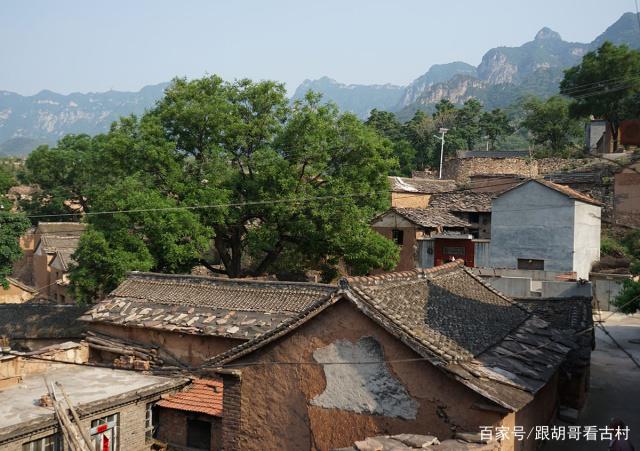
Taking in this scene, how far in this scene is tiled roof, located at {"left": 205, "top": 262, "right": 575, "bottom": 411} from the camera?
964 cm

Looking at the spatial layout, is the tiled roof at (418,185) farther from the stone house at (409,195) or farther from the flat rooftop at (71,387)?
the flat rooftop at (71,387)

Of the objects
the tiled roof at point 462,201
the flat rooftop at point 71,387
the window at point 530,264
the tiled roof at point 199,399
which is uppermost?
the tiled roof at point 462,201

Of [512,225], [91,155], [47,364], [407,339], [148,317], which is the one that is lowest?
[47,364]

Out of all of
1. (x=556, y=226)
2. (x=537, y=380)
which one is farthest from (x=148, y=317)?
(x=556, y=226)

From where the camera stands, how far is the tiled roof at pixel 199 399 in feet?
49.2

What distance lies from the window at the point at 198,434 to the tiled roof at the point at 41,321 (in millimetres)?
8040

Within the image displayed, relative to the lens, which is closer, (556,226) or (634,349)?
(634,349)

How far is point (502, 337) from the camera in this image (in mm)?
12078

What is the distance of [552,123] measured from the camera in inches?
1903

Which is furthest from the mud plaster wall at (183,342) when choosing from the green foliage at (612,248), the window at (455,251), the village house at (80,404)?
the green foliage at (612,248)

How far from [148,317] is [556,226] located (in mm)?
17748

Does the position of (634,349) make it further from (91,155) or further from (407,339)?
(91,155)

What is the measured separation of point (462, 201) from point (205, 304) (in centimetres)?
1901

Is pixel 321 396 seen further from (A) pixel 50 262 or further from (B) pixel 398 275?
(A) pixel 50 262
